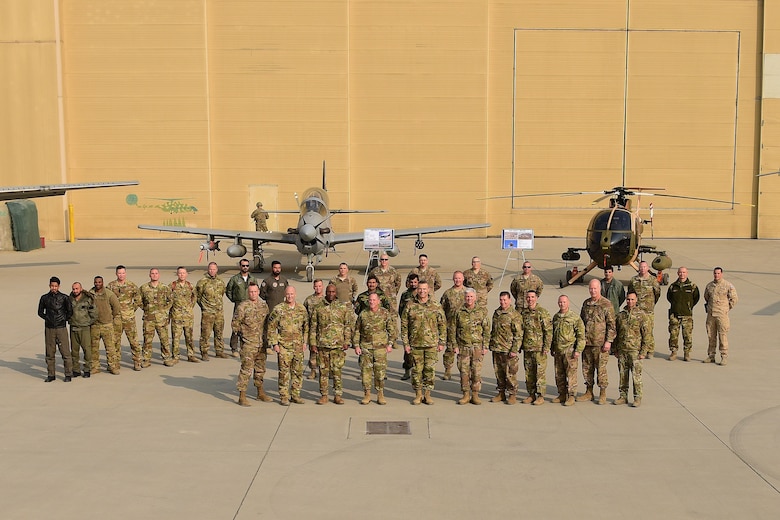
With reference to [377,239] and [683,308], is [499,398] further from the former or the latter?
[377,239]

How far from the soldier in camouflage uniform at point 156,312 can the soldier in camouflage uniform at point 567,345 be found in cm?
606

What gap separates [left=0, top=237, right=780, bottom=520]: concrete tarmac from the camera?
7.63 meters

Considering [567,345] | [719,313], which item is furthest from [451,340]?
[719,313]

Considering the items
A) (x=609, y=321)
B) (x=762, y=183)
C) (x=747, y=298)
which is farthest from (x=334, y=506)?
(x=762, y=183)

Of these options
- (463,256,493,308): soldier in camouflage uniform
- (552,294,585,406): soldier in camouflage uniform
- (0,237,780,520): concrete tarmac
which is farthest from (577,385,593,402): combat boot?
(463,256,493,308): soldier in camouflage uniform

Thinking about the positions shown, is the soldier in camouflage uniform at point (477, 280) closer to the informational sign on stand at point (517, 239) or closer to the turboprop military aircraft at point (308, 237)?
the informational sign on stand at point (517, 239)

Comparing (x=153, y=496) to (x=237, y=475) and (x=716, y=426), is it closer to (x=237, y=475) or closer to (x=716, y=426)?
(x=237, y=475)

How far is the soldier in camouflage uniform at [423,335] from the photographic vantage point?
10.6 meters

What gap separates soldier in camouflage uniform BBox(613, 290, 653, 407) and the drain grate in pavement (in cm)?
296

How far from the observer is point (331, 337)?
34.9ft

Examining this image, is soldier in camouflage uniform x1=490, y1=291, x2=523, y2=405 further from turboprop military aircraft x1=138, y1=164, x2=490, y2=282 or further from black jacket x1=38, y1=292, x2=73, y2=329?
turboprop military aircraft x1=138, y1=164, x2=490, y2=282

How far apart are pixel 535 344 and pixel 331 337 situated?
104 inches

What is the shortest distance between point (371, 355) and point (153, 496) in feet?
12.1

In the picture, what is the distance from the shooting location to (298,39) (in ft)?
113
